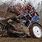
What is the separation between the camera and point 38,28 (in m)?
1.34

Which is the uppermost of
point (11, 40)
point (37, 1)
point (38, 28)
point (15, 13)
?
point (37, 1)

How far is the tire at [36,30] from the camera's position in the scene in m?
1.33

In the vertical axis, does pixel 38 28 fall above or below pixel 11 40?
above

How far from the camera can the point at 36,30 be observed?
52.8 inches

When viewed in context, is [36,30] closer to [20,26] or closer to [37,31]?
[37,31]

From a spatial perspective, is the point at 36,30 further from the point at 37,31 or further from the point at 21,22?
the point at 21,22

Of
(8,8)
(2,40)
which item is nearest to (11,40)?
(2,40)

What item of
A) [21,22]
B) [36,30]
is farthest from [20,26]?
[36,30]

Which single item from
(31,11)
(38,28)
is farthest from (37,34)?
(31,11)

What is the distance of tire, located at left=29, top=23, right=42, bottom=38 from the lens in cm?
133

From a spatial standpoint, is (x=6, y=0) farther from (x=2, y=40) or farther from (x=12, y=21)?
(x=2, y=40)

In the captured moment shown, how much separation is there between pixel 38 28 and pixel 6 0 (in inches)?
15.4

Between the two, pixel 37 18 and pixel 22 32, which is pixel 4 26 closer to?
pixel 22 32

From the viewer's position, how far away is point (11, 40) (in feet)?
4.35
